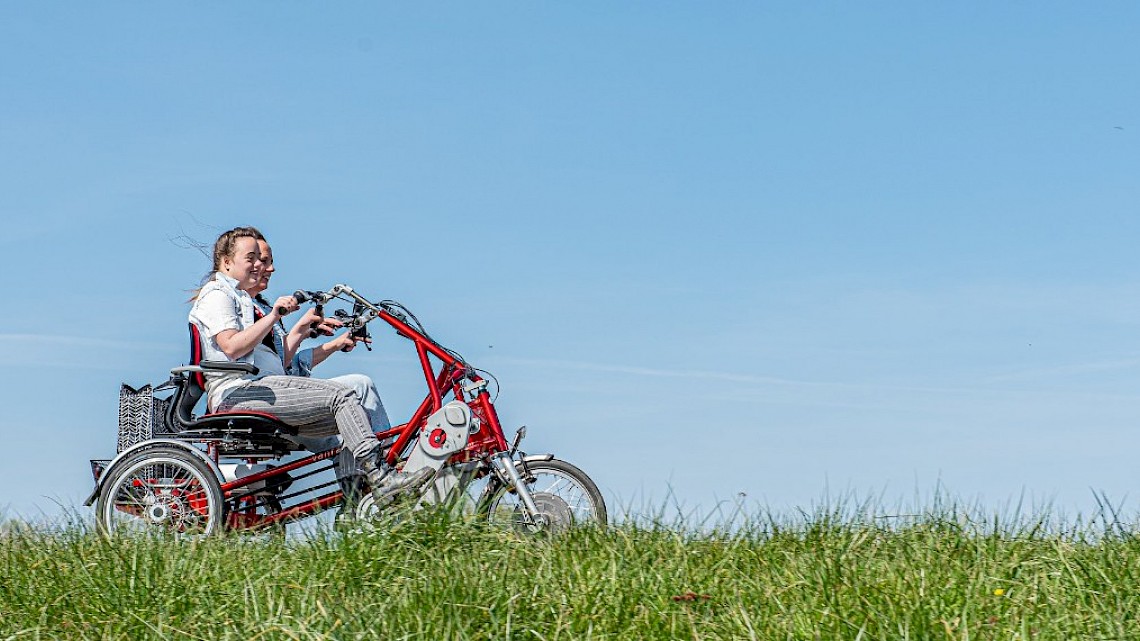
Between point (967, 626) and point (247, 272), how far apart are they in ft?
16.7

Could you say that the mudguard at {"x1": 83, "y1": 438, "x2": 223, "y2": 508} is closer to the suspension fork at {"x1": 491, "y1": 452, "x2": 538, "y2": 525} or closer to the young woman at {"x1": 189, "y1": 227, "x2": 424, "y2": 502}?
the young woman at {"x1": 189, "y1": 227, "x2": 424, "y2": 502}

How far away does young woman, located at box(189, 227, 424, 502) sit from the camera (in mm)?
6973

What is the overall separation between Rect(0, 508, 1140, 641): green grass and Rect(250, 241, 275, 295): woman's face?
2.34 meters

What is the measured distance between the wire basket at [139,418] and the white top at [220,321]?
0.57 m

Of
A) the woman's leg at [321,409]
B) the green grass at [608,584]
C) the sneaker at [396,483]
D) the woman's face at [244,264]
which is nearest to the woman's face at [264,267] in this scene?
the woman's face at [244,264]

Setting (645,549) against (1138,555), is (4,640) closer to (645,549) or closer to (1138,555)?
(645,549)

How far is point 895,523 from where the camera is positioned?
552cm

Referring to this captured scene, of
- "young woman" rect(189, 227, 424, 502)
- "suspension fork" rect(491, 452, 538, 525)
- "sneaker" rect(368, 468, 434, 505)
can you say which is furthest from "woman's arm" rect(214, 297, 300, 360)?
"suspension fork" rect(491, 452, 538, 525)

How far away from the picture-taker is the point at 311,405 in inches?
278

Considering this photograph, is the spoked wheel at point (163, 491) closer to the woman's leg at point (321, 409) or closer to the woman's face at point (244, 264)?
the woman's leg at point (321, 409)

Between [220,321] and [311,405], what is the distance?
2.42ft

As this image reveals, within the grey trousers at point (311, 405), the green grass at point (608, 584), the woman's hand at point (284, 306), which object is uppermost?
the woman's hand at point (284, 306)

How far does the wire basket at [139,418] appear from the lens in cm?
765

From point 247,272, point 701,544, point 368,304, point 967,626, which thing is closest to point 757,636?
point 967,626
